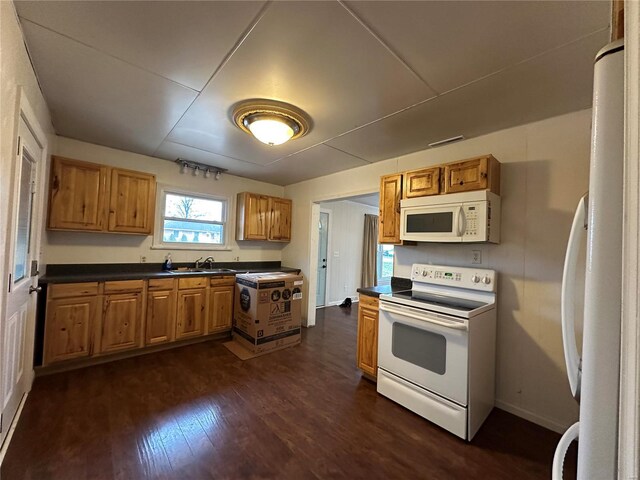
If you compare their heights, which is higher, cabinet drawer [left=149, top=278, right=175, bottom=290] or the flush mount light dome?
the flush mount light dome

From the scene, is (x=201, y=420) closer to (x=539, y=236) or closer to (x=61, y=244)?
(x=61, y=244)

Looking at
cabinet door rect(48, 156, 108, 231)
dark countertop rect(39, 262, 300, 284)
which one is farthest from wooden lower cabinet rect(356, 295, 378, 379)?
cabinet door rect(48, 156, 108, 231)

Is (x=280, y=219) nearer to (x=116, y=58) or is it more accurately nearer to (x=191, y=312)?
(x=191, y=312)

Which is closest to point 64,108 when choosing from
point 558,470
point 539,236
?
point 558,470

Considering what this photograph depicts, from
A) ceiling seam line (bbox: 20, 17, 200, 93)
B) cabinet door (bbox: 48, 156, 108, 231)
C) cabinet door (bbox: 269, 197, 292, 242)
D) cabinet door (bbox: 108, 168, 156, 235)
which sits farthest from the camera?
cabinet door (bbox: 269, 197, 292, 242)

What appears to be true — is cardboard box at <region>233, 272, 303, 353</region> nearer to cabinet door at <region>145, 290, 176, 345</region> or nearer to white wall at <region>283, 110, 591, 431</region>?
cabinet door at <region>145, 290, 176, 345</region>

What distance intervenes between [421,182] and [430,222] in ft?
1.40

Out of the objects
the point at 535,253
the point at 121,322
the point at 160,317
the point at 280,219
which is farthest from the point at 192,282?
the point at 535,253

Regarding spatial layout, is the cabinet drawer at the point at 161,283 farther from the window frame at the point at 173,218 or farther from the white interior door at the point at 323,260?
the white interior door at the point at 323,260

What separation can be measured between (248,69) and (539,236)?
260 centimetres

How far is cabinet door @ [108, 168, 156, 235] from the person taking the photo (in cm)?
319

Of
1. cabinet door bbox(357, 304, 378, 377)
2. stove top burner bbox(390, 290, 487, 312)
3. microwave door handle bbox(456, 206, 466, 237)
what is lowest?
cabinet door bbox(357, 304, 378, 377)

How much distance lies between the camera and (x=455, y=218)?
7.64 ft

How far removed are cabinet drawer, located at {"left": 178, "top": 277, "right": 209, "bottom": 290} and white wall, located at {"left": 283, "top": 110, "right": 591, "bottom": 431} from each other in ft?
10.4
